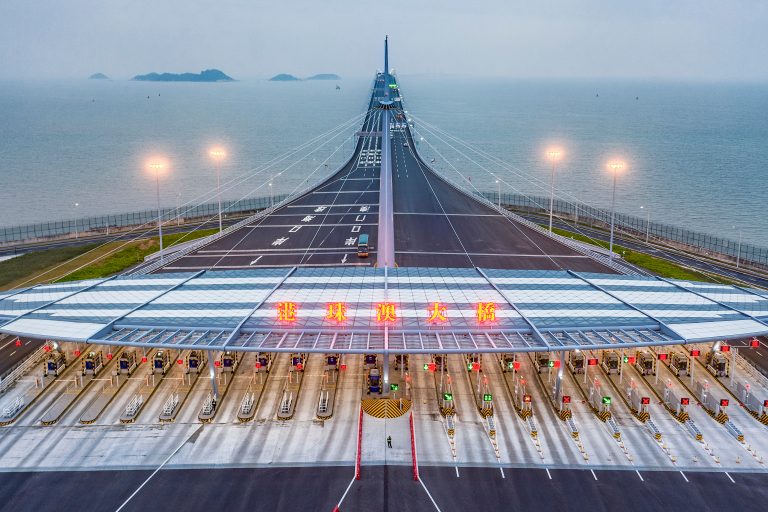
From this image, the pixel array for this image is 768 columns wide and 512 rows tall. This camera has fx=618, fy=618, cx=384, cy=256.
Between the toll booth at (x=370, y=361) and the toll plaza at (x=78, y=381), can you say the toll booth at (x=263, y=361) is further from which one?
the toll plaza at (x=78, y=381)

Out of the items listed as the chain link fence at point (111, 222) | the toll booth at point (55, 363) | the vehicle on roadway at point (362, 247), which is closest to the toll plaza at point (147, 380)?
the toll booth at point (55, 363)

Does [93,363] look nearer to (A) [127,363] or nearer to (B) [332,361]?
(A) [127,363]

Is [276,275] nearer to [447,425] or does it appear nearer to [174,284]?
[174,284]

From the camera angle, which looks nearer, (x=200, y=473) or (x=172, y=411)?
(x=200, y=473)

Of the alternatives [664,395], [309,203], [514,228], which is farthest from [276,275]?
[309,203]

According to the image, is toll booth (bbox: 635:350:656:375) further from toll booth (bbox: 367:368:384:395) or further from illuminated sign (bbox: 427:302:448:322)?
toll booth (bbox: 367:368:384:395)

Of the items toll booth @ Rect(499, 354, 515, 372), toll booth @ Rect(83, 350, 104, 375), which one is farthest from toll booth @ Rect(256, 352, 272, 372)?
toll booth @ Rect(499, 354, 515, 372)
